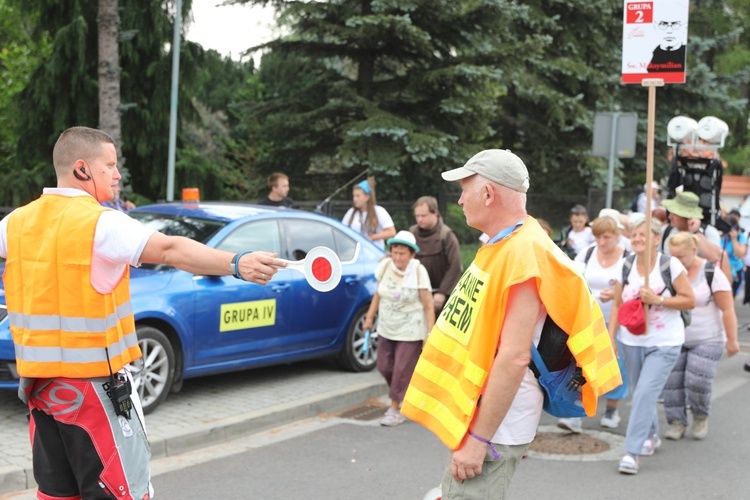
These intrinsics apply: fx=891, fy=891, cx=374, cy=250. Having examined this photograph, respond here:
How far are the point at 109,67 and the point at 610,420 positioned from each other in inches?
361

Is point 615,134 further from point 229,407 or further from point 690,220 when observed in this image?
point 229,407

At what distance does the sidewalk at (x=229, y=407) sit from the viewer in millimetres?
6312

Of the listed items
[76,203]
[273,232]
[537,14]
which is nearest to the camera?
[76,203]

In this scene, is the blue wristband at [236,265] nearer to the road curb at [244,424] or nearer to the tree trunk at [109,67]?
the road curb at [244,424]

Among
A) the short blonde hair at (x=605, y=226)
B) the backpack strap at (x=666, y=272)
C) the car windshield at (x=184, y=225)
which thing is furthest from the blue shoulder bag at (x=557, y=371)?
the car windshield at (x=184, y=225)

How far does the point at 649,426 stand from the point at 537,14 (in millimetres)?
16093

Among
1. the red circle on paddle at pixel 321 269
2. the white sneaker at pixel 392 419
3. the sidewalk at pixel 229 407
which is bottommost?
the white sneaker at pixel 392 419

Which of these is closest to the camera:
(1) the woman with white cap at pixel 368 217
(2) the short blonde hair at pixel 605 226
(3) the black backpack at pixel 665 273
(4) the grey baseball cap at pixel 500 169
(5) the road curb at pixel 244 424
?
(4) the grey baseball cap at pixel 500 169

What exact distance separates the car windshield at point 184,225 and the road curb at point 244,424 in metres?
1.62

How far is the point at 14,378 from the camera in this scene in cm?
647

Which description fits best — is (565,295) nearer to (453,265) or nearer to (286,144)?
(453,265)

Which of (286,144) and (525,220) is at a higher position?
(286,144)

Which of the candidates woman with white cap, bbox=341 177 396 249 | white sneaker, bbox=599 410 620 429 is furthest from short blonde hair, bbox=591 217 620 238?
woman with white cap, bbox=341 177 396 249

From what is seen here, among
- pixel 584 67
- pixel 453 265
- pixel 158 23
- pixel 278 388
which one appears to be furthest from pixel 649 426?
pixel 584 67
